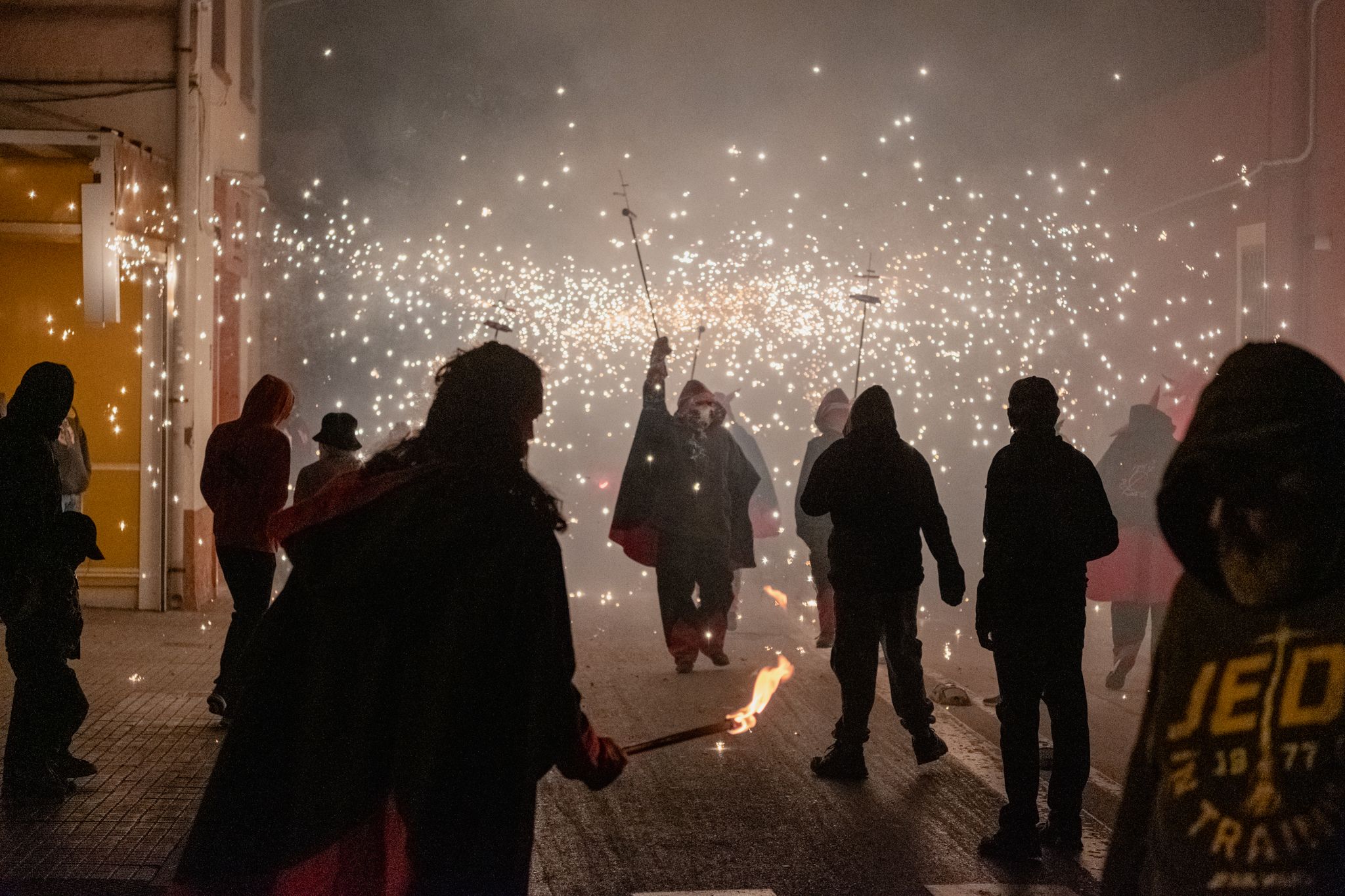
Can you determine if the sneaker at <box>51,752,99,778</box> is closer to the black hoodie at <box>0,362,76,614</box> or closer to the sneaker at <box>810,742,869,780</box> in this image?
the black hoodie at <box>0,362,76,614</box>

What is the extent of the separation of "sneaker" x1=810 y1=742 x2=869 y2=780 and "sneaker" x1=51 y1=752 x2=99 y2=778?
3476mm

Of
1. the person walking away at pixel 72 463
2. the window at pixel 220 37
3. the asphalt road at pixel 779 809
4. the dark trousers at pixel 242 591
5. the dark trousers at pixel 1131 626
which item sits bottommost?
the asphalt road at pixel 779 809

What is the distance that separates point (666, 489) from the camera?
8820mm

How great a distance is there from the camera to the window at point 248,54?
1254 centimetres

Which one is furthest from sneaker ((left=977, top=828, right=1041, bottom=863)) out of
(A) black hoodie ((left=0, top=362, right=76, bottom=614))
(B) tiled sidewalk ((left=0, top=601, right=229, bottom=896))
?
(A) black hoodie ((left=0, top=362, right=76, bottom=614))

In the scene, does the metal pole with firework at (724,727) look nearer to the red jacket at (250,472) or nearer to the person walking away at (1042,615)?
the person walking away at (1042,615)

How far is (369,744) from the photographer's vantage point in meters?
2.43

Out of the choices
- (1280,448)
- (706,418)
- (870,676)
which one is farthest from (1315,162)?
(1280,448)

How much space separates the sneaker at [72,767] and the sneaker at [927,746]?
401cm

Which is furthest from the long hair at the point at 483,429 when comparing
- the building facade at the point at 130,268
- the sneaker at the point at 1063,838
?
the building facade at the point at 130,268

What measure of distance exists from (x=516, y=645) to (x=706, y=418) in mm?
6669

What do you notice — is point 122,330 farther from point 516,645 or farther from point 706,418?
point 516,645

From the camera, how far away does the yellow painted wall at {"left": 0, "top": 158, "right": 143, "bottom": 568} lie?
10.7 m

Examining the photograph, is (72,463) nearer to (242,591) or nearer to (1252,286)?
(242,591)
